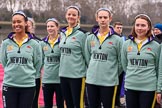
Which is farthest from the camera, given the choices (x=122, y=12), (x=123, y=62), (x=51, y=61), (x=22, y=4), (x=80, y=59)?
(x=122, y=12)

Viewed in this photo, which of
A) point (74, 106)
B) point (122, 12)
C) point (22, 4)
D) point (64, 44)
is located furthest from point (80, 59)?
point (122, 12)

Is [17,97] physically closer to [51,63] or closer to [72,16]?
[51,63]

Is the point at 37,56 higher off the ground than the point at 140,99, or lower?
higher

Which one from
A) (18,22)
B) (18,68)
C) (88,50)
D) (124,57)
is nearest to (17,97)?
(18,68)

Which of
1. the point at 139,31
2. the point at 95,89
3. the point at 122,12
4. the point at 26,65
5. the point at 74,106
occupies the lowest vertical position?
the point at 74,106

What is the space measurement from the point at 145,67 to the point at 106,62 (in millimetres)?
682

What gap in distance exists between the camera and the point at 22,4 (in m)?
43.2

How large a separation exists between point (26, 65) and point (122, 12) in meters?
46.3

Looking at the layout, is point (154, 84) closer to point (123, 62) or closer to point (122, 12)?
point (123, 62)

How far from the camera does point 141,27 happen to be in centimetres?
458

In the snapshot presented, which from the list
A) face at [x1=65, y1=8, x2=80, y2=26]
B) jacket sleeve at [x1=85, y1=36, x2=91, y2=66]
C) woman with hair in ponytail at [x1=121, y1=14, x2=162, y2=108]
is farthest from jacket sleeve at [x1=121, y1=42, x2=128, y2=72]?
face at [x1=65, y1=8, x2=80, y2=26]

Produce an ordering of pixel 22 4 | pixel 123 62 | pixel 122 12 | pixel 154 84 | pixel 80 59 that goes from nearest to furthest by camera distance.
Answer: pixel 154 84 < pixel 123 62 < pixel 80 59 < pixel 22 4 < pixel 122 12

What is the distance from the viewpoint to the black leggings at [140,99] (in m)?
4.52

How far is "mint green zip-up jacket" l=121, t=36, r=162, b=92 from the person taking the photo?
14.9 feet
